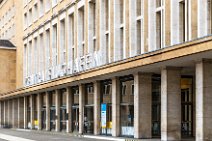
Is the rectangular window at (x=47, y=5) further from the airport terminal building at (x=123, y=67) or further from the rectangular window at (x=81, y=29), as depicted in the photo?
the rectangular window at (x=81, y=29)

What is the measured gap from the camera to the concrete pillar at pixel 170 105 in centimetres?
2700

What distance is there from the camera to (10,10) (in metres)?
72.2

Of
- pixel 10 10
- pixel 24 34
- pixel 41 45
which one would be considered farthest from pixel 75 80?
pixel 10 10

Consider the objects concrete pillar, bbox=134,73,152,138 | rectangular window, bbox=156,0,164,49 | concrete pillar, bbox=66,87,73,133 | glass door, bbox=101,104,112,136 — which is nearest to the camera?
rectangular window, bbox=156,0,164,49

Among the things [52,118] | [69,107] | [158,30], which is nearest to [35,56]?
[52,118]

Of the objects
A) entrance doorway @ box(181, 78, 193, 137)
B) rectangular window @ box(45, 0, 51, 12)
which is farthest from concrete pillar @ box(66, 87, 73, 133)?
entrance doorway @ box(181, 78, 193, 137)

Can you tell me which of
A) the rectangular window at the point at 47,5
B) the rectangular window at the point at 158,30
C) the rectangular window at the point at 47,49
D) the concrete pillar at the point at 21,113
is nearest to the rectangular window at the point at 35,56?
the rectangular window at the point at 47,49

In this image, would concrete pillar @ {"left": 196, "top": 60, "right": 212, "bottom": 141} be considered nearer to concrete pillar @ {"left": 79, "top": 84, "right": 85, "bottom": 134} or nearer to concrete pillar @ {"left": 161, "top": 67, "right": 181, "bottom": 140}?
concrete pillar @ {"left": 161, "top": 67, "right": 181, "bottom": 140}

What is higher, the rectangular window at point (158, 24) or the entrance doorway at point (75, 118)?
the rectangular window at point (158, 24)

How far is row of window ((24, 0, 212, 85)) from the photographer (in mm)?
28839

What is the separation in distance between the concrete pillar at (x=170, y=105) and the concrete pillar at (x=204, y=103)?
321 centimetres

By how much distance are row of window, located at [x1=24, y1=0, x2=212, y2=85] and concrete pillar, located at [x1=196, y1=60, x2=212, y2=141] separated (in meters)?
2.57

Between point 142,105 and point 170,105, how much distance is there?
131 inches

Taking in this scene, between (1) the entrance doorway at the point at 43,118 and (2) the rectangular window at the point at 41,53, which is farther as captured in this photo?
(2) the rectangular window at the point at 41,53
